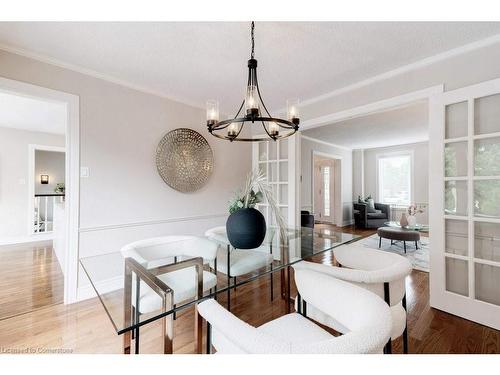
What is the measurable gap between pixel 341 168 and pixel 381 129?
2074 millimetres

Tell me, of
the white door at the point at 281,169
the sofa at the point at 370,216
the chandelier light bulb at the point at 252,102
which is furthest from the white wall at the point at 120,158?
the sofa at the point at 370,216

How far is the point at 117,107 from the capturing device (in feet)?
8.33

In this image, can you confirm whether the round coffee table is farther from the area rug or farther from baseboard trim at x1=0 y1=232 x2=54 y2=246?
baseboard trim at x1=0 y1=232 x2=54 y2=246

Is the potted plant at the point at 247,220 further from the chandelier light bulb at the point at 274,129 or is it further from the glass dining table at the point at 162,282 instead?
the chandelier light bulb at the point at 274,129

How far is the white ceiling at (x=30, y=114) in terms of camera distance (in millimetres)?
3402

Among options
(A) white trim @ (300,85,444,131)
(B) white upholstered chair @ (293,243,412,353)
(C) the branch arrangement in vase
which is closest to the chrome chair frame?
(C) the branch arrangement in vase

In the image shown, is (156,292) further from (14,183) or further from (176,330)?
(14,183)

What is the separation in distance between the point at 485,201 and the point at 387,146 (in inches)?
220

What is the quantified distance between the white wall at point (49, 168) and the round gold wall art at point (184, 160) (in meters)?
6.11

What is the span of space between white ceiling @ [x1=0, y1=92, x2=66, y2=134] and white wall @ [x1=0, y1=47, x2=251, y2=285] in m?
1.22

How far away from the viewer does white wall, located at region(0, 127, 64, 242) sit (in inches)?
184

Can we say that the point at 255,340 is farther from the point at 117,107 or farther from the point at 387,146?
the point at 387,146
